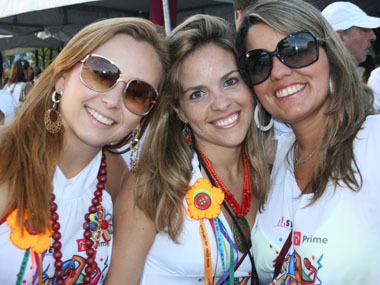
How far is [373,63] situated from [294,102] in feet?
12.4

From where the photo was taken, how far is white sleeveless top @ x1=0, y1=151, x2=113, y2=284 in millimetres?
2016

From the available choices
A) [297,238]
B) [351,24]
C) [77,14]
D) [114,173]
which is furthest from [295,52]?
[77,14]

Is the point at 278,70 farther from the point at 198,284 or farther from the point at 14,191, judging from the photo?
the point at 14,191

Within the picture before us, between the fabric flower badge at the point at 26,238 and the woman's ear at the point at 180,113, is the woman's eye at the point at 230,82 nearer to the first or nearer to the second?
the woman's ear at the point at 180,113

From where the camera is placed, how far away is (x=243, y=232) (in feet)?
8.41

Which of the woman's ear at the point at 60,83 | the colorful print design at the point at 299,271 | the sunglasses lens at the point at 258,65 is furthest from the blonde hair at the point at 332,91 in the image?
the woman's ear at the point at 60,83

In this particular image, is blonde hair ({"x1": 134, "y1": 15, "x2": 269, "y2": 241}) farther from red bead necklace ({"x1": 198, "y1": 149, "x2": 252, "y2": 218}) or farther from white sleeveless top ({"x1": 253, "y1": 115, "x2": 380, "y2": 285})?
white sleeveless top ({"x1": 253, "y1": 115, "x2": 380, "y2": 285})

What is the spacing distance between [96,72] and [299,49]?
3.94ft

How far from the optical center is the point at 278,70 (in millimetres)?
2268

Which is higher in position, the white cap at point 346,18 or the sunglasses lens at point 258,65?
the white cap at point 346,18

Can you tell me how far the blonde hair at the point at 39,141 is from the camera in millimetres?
2053

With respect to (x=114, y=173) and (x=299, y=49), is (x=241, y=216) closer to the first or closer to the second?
(x=114, y=173)

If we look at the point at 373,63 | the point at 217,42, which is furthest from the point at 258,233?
the point at 373,63

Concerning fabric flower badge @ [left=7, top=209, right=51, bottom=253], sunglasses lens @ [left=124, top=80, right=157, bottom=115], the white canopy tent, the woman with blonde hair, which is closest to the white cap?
the white canopy tent
